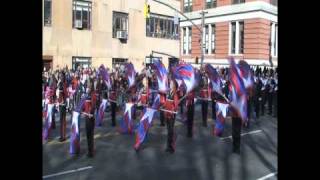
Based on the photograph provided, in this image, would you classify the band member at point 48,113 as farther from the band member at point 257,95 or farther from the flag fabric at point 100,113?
the band member at point 257,95

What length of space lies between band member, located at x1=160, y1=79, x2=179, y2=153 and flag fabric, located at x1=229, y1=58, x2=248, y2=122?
148 cm

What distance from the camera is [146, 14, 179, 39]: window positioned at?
40812 mm

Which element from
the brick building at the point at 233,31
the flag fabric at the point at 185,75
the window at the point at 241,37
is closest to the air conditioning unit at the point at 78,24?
the brick building at the point at 233,31

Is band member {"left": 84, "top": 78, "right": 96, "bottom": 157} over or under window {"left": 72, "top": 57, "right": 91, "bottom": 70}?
under

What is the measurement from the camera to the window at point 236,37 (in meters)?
37.2

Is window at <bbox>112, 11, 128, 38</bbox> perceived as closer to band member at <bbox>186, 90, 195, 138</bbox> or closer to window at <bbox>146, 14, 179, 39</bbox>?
window at <bbox>146, 14, 179, 39</bbox>

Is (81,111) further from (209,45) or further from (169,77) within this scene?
(209,45)

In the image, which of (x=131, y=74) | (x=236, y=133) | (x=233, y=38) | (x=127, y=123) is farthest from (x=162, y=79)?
(x=233, y=38)

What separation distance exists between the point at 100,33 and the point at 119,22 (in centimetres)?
268

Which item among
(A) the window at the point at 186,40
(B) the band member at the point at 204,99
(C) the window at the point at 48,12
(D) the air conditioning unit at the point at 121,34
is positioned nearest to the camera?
(B) the band member at the point at 204,99

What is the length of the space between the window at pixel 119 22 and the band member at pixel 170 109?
2603 centimetres

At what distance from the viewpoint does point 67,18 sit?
3275 centimetres

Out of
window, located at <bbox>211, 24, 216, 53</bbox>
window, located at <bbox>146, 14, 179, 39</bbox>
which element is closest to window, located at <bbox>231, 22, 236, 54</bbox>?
window, located at <bbox>211, 24, 216, 53</bbox>
